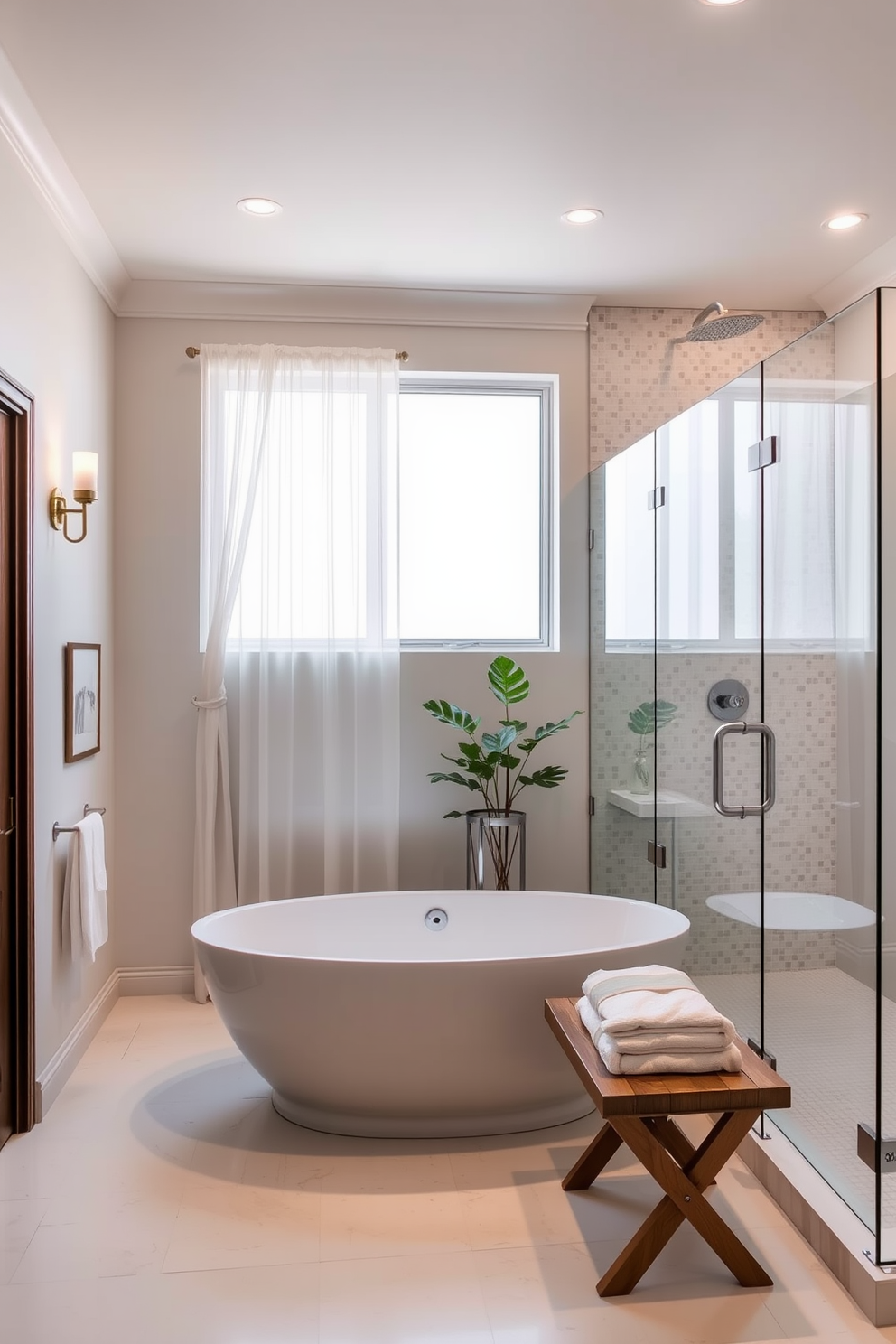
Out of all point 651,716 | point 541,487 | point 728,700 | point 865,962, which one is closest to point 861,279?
point 541,487

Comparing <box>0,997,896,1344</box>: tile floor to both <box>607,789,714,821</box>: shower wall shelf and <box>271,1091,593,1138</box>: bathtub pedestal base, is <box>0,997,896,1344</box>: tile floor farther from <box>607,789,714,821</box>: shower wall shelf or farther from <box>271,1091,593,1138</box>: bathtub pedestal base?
<box>607,789,714,821</box>: shower wall shelf

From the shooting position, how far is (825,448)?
230cm

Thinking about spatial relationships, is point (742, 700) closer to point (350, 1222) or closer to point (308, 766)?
point (350, 1222)

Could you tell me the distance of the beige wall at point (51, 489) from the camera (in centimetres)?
285

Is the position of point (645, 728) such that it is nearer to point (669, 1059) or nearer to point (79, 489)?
point (669, 1059)

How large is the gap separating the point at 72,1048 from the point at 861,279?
12.8ft

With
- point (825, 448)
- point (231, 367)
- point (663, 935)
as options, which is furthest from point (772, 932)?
point (231, 367)

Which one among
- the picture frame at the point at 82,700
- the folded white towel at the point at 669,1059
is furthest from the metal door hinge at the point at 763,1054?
the picture frame at the point at 82,700

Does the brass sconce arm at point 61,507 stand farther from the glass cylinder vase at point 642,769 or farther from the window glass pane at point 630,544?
the glass cylinder vase at point 642,769

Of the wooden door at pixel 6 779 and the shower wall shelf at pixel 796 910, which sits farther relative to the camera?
the wooden door at pixel 6 779

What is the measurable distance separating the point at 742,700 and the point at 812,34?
63.5 inches

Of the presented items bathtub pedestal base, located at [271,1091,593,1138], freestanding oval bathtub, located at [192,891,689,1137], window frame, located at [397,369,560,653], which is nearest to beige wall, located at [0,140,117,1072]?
freestanding oval bathtub, located at [192,891,689,1137]

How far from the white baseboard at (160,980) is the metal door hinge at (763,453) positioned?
290cm

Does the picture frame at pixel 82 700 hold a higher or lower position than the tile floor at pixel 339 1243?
higher
